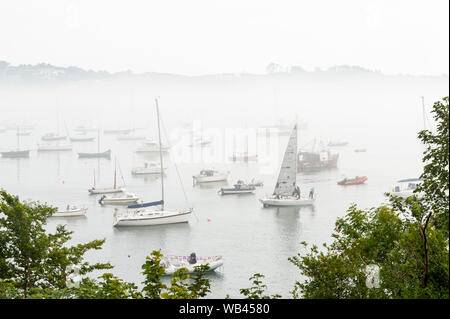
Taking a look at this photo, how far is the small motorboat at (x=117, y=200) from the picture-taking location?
2612 centimetres

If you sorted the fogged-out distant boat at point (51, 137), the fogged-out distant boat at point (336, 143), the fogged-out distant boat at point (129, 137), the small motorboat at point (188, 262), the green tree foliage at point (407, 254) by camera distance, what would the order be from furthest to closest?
the fogged-out distant boat at point (129, 137) → the fogged-out distant boat at point (336, 143) → the fogged-out distant boat at point (51, 137) → the small motorboat at point (188, 262) → the green tree foliage at point (407, 254)

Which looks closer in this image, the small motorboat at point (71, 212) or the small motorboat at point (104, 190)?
the small motorboat at point (71, 212)

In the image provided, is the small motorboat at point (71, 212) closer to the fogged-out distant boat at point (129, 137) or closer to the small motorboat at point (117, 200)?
the small motorboat at point (117, 200)

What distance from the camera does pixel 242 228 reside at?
20.9m

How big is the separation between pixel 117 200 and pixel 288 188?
752 centimetres

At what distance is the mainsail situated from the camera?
2623 cm

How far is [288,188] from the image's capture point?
86.5 ft

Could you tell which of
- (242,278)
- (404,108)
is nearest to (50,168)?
(242,278)

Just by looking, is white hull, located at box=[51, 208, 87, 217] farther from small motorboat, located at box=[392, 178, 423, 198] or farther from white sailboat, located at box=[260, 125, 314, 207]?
small motorboat, located at box=[392, 178, 423, 198]

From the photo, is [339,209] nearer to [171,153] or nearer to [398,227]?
[398,227]

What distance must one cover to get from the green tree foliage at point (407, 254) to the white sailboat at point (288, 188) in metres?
17.4

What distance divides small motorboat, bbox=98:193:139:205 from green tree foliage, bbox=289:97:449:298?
1957 centimetres

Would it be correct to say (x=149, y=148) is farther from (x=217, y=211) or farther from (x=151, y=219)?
(x=151, y=219)

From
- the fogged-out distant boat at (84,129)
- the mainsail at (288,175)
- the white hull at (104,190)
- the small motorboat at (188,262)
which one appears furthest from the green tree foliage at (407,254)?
the fogged-out distant boat at (84,129)
